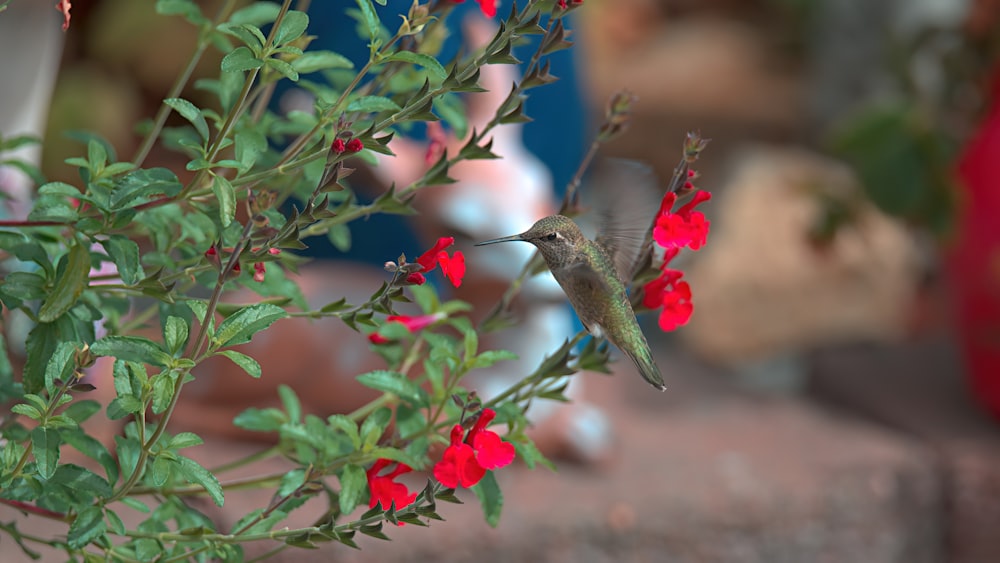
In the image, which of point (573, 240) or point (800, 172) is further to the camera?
point (800, 172)

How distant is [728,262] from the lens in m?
2.83

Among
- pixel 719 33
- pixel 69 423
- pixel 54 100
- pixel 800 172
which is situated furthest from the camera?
pixel 719 33

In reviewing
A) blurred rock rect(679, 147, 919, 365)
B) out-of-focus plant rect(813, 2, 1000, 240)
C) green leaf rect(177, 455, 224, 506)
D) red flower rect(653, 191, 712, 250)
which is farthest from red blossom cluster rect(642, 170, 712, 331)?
blurred rock rect(679, 147, 919, 365)

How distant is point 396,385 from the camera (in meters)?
0.59

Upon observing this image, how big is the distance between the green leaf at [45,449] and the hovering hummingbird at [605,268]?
207 mm

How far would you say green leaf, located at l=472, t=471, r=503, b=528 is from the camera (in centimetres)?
59

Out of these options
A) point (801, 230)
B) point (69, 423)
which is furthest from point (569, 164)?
point (69, 423)

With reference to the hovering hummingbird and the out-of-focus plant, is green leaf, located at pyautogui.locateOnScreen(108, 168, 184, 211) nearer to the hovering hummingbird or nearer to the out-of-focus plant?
the hovering hummingbird

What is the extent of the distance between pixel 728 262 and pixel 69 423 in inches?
96.6

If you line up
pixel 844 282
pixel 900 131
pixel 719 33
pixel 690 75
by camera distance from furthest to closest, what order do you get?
pixel 719 33 < pixel 690 75 < pixel 844 282 < pixel 900 131

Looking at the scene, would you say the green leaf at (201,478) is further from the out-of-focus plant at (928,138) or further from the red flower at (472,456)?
the out-of-focus plant at (928,138)

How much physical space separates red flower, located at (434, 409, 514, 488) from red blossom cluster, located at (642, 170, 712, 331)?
0.10m

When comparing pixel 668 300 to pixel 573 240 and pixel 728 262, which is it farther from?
pixel 728 262

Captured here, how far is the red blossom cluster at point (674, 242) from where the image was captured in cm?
52
